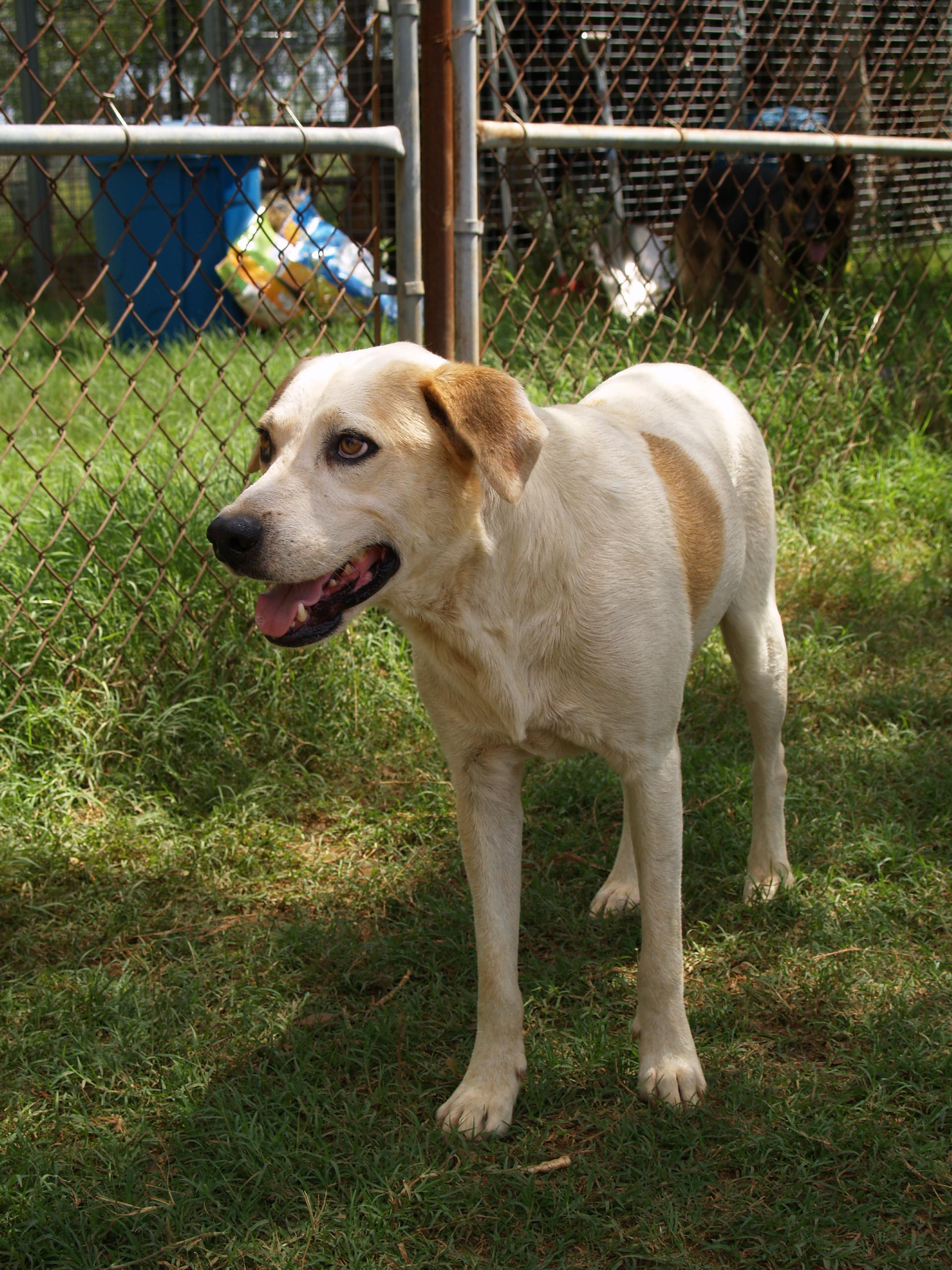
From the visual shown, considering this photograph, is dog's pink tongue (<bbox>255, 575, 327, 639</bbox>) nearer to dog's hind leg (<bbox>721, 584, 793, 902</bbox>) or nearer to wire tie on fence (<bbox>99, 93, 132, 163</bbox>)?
dog's hind leg (<bbox>721, 584, 793, 902</bbox>)

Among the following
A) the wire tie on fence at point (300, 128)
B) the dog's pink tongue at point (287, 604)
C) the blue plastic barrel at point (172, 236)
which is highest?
the wire tie on fence at point (300, 128)

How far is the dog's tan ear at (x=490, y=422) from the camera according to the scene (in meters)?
1.95

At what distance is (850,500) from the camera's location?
4809 millimetres

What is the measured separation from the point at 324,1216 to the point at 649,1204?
549 millimetres

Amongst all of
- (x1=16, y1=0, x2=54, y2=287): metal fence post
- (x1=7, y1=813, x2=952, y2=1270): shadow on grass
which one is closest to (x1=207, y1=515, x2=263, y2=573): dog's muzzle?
(x1=7, y1=813, x2=952, y2=1270): shadow on grass

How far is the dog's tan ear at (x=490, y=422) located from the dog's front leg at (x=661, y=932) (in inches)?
24.0

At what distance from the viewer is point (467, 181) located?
3.31 m

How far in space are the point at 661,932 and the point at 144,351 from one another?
5757 millimetres

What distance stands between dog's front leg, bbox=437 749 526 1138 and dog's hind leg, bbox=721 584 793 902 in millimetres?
743

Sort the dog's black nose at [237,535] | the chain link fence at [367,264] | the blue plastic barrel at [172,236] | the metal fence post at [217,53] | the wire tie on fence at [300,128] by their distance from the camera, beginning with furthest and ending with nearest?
1. the metal fence post at [217,53]
2. the blue plastic barrel at [172,236]
3. the chain link fence at [367,264]
4. the wire tie on fence at [300,128]
5. the dog's black nose at [237,535]

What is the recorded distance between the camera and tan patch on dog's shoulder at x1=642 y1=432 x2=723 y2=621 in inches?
91.8

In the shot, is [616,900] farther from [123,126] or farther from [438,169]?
[123,126]

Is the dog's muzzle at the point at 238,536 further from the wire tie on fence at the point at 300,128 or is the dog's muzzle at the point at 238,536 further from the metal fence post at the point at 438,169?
the metal fence post at the point at 438,169

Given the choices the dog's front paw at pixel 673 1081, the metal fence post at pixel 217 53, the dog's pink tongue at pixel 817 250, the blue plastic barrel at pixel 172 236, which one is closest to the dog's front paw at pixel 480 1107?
the dog's front paw at pixel 673 1081
